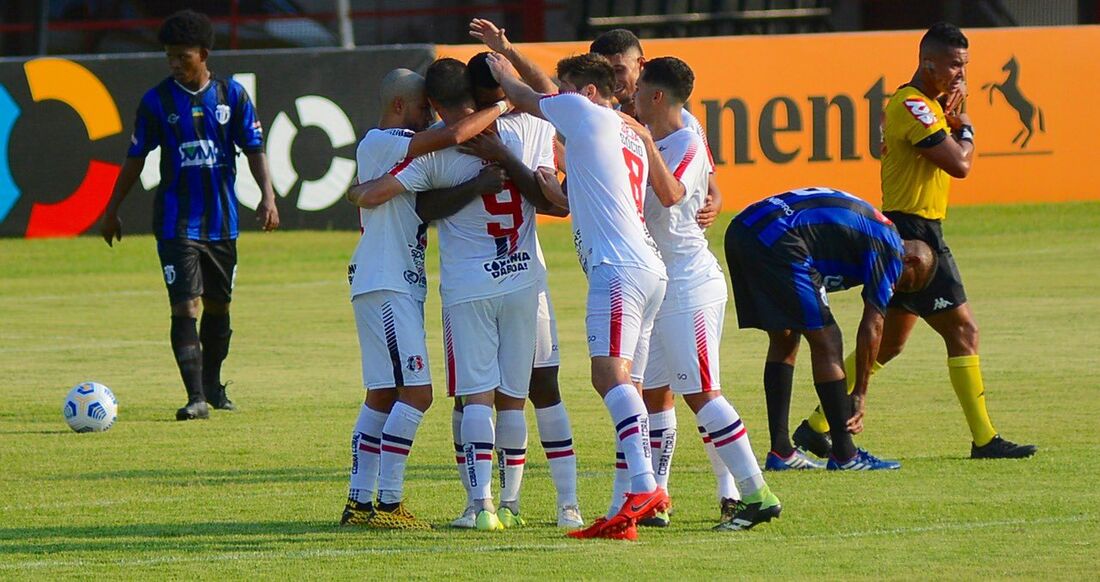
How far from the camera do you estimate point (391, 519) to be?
770 centimetres

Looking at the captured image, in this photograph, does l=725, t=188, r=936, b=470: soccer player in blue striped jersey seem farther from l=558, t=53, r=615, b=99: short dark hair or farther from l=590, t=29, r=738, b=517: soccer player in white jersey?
l=558, t=53, r=615, b=99: short dark hair

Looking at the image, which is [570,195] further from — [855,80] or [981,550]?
[855,80]

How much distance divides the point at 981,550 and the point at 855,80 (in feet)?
63.4

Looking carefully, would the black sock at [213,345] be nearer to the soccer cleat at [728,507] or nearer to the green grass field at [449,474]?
the green grass field at [449,474]

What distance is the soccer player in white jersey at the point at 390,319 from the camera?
770 centimetres

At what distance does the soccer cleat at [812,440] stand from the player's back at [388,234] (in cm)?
273

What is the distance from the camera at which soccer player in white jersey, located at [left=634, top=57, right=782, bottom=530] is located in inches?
296

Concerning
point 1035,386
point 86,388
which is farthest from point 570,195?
point 1035,386

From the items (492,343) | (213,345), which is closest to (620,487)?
(492,343)

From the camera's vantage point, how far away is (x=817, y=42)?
84.8ft

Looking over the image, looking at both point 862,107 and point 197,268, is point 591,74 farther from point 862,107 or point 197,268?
point 862,107

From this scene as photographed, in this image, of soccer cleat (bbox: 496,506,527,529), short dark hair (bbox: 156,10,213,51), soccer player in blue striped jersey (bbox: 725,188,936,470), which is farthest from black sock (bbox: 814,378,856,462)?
short dark hair (bbox: 156,10,213,51)

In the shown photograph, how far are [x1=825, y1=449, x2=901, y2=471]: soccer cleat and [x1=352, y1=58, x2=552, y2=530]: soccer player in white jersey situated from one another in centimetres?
214

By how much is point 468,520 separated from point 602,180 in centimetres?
154
